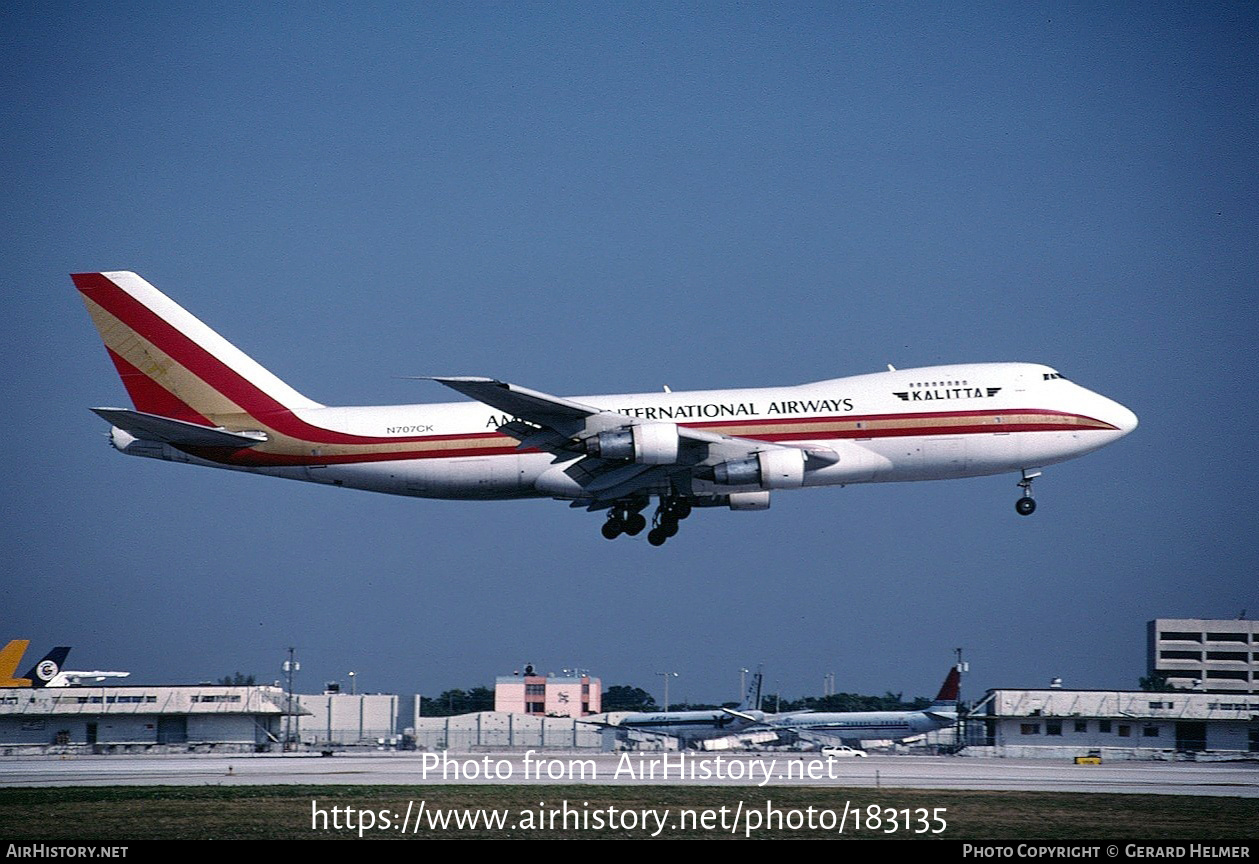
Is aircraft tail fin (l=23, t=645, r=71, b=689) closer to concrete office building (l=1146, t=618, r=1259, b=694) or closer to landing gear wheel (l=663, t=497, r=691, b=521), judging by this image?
landing gear wheel (l=663, t=497, r=691, b=521)

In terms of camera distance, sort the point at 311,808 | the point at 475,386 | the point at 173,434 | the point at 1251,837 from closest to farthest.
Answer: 1. the point at 1251,837
2. the point at 311,808
3. the point at 475,386
4. the point at 173,434

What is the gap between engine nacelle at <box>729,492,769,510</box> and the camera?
50.6m

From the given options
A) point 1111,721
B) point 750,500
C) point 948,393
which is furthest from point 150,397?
point 1111,721

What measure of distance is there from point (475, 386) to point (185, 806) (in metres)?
15.2

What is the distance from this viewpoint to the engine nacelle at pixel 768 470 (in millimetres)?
47594

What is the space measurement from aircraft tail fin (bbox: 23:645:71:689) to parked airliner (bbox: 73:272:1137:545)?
56.3 metres

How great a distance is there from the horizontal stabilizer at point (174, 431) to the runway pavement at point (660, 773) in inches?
454

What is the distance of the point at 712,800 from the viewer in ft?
120

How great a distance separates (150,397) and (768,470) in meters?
23.0

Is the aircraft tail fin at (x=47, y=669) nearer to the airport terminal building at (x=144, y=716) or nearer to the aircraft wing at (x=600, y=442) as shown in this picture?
the airport terminal building at (x=144, y=716)

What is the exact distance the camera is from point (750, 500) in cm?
5084

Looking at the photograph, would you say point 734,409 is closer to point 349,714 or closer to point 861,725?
point 861,725
